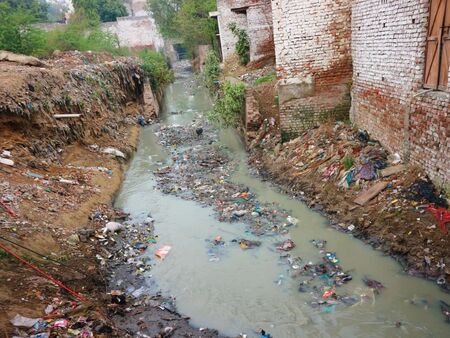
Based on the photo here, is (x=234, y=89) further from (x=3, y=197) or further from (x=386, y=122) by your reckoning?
(x=3, y=197)

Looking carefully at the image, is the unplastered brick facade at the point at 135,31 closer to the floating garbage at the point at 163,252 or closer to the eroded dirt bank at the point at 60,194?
the eroded dirt bank at the point at 60,194

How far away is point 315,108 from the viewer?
7797 mm

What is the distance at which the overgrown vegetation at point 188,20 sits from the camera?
81.9 feet

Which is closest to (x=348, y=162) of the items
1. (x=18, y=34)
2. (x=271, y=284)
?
(x=271, y=284)

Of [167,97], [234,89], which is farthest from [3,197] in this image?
[167,97]

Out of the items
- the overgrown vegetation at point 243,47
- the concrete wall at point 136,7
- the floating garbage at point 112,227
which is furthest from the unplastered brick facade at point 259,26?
the concrete wall at point 136,7

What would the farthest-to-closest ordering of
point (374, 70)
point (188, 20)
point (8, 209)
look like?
point (188, 20), point (374, 70), point (8, 209)

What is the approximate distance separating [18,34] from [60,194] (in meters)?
9.30

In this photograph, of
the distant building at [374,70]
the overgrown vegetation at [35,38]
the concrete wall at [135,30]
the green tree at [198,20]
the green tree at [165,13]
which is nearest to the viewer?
the distant building at [374,70]

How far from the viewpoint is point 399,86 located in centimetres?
555

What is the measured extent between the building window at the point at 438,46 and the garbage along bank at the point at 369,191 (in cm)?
129

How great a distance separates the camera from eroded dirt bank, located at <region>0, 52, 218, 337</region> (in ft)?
12.5

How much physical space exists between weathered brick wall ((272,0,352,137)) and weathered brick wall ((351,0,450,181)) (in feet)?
1.05

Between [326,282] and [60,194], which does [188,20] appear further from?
[326,282]
